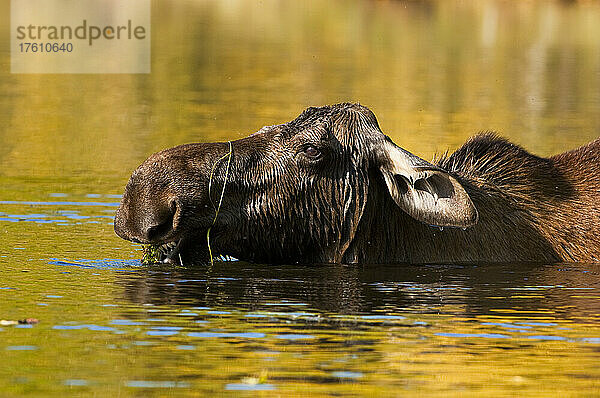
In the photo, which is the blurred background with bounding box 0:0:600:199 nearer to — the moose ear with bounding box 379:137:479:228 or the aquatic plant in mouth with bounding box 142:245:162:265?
the aquatic plant in mouth with bounding box 142:245:162:265

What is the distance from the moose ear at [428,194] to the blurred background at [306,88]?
5.69m

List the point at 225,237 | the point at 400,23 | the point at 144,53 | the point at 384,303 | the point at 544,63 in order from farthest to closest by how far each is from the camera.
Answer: the point at 400,23 < the point at 144,53 < the point at 544,63 < the point at 225,237 < the point at 384,303

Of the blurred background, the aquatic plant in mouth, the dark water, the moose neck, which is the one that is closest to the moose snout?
the dark water

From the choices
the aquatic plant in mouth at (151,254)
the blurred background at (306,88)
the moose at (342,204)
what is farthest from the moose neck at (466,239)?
the blurred background at (306,88)

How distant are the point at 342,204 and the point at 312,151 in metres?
0.44

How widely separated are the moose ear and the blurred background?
224 inches

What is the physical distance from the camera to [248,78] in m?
28.8

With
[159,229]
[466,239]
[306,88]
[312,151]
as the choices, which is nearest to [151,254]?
[159,229]

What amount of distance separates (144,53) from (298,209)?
26.1m

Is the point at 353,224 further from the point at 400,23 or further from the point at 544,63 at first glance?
the point at 400,23

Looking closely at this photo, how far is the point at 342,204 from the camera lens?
9.60 metres

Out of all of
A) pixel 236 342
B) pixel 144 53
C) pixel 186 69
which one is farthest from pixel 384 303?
pixel 144 53

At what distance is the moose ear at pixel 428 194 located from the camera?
934 cm

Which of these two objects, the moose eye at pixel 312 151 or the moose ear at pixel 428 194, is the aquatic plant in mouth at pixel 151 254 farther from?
the moose ear at pixel 428 194
